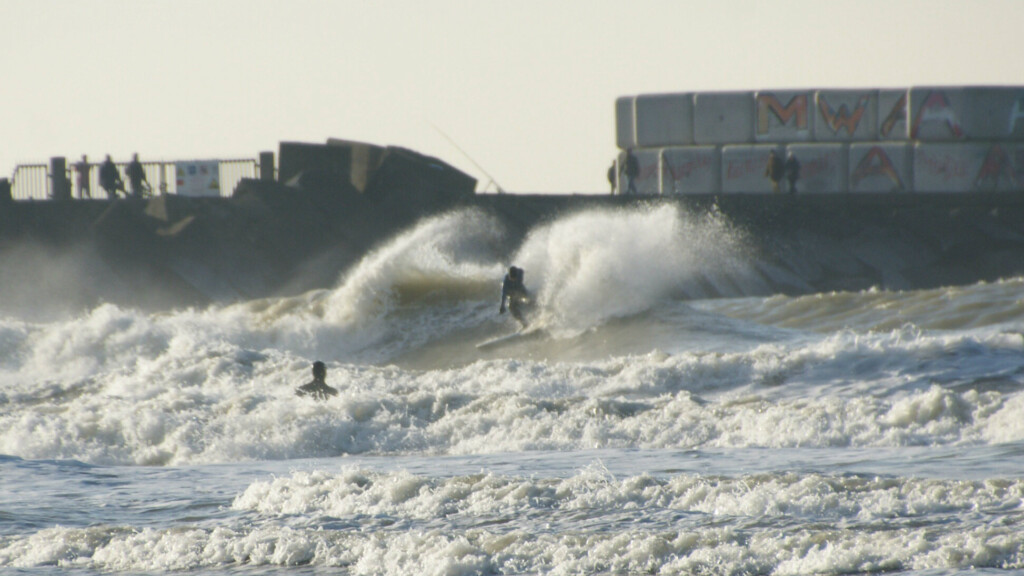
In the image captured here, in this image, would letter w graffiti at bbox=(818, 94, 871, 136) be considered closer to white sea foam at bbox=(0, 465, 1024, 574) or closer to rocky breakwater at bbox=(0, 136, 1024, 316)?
rocky breakwater at bbox=(0, 136, 1024, 316)

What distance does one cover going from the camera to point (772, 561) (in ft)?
24.6

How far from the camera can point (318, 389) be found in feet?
52.5

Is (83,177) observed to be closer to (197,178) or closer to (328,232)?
(197,178)

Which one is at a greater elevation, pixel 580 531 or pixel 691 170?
pixel 691 170

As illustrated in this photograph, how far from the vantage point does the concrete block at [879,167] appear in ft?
106

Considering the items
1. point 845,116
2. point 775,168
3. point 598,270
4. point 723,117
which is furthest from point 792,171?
point 598,270

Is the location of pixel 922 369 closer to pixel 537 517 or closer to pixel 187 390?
pixel 537 517

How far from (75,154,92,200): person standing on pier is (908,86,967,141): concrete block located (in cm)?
2192

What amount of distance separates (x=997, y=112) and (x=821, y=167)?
433cm

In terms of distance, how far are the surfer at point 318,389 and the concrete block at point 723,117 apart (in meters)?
19.4

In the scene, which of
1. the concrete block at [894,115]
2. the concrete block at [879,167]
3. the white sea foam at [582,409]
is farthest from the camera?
the concrete block at [879,167]

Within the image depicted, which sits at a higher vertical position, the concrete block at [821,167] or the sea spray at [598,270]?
the concrete block at [821,167]

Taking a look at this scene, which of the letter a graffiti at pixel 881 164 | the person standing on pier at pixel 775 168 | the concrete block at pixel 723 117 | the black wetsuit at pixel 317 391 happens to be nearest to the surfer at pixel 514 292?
the black wetsuit at pixel 317 391

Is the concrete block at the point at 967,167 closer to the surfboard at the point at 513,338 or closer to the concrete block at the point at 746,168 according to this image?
the concrete block at the point at 746,168
